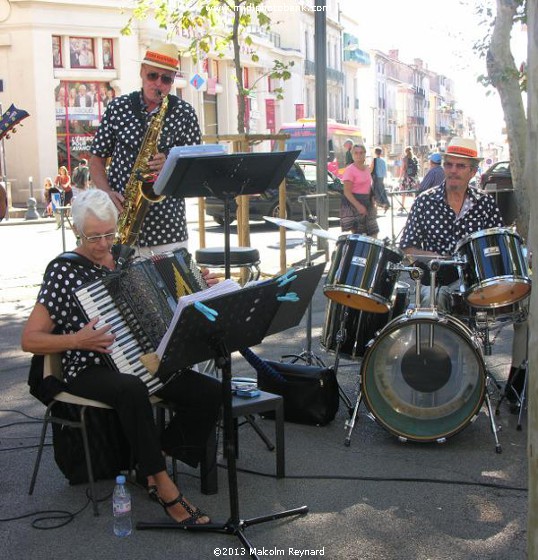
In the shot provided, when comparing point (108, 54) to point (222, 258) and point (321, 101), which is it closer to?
point (321, 101)

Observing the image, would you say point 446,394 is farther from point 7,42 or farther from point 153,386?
point 7,42

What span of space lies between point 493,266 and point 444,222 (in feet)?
3.09

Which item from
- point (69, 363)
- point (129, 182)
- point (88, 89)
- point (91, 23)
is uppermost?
point (91, 23)

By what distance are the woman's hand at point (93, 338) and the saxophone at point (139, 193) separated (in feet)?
4.97

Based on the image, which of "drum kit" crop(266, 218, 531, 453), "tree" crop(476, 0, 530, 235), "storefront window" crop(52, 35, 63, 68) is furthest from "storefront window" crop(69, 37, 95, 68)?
"drum kit" crop(266, 218, 531, 453)

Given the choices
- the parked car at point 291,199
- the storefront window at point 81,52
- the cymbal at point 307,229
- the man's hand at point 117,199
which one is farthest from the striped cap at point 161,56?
the storefront window at point 81,52

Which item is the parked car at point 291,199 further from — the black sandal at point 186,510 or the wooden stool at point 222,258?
the black sandal at point 186,510

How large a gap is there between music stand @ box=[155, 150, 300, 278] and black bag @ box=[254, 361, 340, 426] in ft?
2.67

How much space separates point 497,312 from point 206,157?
2.01m

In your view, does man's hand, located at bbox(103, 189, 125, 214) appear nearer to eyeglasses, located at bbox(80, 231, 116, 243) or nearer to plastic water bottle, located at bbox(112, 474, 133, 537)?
eyeglasses, located at bbox(80, 231, 116, 243)

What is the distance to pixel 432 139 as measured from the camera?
118250 mm

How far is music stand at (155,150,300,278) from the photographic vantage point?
15.4 ft

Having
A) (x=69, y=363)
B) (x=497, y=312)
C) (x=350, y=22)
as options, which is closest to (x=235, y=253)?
(x=497, y=312)

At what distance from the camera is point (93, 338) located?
4020 mm
